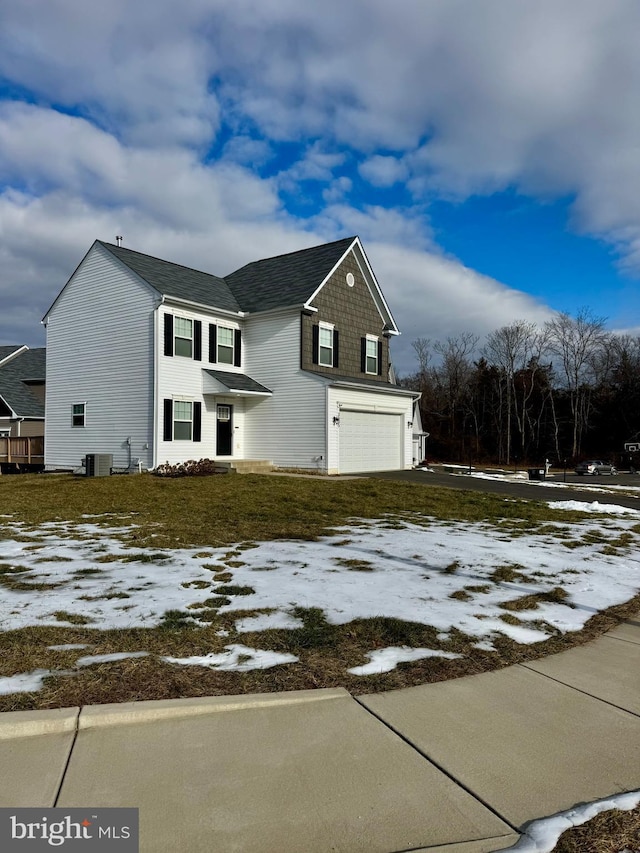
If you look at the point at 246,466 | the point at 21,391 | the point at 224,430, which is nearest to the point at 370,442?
the point at 246,466

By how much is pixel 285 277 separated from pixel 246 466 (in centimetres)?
825

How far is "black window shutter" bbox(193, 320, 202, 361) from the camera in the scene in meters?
20.4

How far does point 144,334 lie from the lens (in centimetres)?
1942

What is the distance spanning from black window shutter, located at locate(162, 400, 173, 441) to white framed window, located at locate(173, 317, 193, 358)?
5.99 feet

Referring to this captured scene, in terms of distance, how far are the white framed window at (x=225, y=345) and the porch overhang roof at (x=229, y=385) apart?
52cm

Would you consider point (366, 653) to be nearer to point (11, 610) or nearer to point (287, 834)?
point (287, 834)

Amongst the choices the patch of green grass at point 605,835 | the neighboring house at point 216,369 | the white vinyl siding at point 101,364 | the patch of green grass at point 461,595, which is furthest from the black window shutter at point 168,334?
the patch of green grass at point 605,835

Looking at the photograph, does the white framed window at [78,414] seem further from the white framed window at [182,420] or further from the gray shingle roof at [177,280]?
the gray shingle roof at [177,280]

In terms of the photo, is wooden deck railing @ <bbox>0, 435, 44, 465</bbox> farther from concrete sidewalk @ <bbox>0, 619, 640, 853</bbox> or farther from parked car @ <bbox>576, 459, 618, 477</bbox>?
parked car @ <bbox>576, 459, 618, 477</bbox>

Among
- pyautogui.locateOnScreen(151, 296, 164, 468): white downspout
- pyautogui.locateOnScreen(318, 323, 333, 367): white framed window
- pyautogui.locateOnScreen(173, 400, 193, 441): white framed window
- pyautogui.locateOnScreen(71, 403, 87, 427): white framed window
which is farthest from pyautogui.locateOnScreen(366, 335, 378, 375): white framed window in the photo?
pyautogui.locateOnScreen(71, 403, 87, 427): white framed window

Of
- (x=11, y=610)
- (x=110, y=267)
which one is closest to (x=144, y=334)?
(x=110, y=267)

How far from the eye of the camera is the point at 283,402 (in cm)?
2138

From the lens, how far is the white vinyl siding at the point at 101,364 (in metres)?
19.5

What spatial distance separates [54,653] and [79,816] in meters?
1.73
